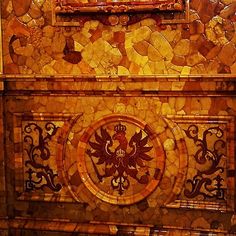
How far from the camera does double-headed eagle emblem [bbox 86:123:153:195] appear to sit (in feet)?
8.81

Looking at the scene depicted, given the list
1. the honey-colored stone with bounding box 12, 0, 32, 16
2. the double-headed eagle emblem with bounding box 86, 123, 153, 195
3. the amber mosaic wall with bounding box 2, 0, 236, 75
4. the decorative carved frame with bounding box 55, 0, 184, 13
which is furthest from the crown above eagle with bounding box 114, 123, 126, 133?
the honey-colored stone with bounding box 12, 0, 32, 16

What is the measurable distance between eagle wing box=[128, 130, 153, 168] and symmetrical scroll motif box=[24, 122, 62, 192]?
46 cm

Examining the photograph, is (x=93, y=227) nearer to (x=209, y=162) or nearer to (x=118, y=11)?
(x=209, y=162)

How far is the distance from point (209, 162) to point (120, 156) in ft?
1.61

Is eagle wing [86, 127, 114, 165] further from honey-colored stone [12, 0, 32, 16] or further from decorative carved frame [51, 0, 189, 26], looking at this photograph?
honey-colored stone [12, 0, 32, 16]

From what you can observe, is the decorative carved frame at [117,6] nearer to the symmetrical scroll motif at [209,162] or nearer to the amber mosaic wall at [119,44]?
the amber mosaic wall at [119,44]

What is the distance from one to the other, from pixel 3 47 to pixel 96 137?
0.75 meters

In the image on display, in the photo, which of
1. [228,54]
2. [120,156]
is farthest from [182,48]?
[120,156]

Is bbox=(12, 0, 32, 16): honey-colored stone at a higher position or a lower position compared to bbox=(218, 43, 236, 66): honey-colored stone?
higher

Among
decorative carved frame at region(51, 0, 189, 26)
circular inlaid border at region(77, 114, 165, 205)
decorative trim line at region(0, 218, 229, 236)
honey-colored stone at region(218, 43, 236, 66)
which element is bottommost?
decorative trim line at region(0, 218, 229, 236)

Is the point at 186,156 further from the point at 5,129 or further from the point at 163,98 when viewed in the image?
the point at 5,129

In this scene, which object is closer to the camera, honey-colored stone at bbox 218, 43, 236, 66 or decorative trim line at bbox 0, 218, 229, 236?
honey-colored stone at bbox 218, 43, 236, 66

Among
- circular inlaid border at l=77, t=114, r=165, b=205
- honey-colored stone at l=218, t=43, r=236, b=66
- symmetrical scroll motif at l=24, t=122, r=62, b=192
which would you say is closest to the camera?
honey-colored stone at l=218, t=43, r=236, b=66

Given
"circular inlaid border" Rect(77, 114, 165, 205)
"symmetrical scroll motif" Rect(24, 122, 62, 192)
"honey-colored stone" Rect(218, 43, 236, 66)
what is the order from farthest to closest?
"symmetrical scroll motif" Rect(24, 122, 62, 192), "circular inlaid border" Rect(77, 114, 165, 205), "honey-colored stone" Rect(218, 43, 236, 66)
